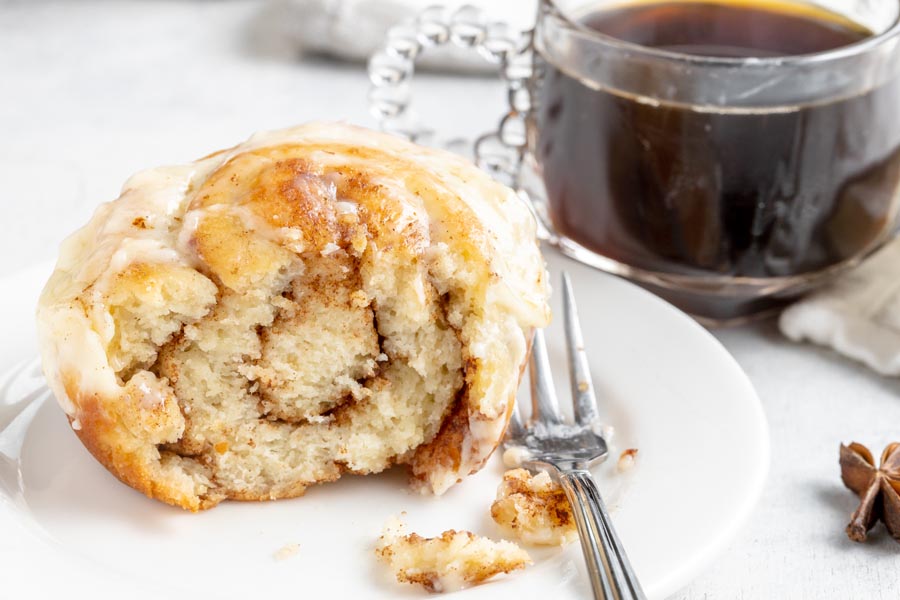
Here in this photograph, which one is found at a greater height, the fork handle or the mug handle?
the mug handle

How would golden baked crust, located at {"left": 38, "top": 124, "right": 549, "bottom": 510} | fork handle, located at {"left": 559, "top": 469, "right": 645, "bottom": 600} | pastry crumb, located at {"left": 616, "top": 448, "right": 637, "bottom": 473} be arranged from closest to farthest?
fork handle, located at {"left": 559, "top": 469, "right": 645, "bottom": 600} → golden baked crust, located at {"left": 38, "top": 124, "right": 549, "bottom": 510} → pastry crumb, located at {"left": 616, "top": 448, "right": 637, "bottom": 473}

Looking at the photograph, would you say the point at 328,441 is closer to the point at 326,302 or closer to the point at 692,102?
the point at 326,302

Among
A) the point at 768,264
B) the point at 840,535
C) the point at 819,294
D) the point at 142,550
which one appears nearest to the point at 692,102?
the point at 768,264

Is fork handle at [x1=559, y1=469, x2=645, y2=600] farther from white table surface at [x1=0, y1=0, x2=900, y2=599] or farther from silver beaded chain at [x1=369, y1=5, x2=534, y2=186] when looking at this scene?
silver beaded chain at [x1=369, y1=5, x2=534, y2=186]

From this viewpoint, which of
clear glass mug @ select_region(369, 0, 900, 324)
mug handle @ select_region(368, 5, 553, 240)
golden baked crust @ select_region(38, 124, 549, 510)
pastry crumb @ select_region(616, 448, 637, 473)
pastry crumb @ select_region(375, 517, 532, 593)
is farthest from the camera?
mug handle @ select_region(368, 5, 553, 240)

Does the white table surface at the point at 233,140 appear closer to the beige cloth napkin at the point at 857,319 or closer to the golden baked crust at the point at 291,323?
the beige cloth napkin at the point at 857,319

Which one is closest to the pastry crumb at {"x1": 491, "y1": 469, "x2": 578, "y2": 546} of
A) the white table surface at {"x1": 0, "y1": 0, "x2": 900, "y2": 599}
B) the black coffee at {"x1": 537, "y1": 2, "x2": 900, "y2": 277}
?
the white table surface at {"x1": 0, "y1": 0, "x2": 900, "y2": 599}

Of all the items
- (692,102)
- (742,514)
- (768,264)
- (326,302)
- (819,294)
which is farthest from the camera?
(819,294)
